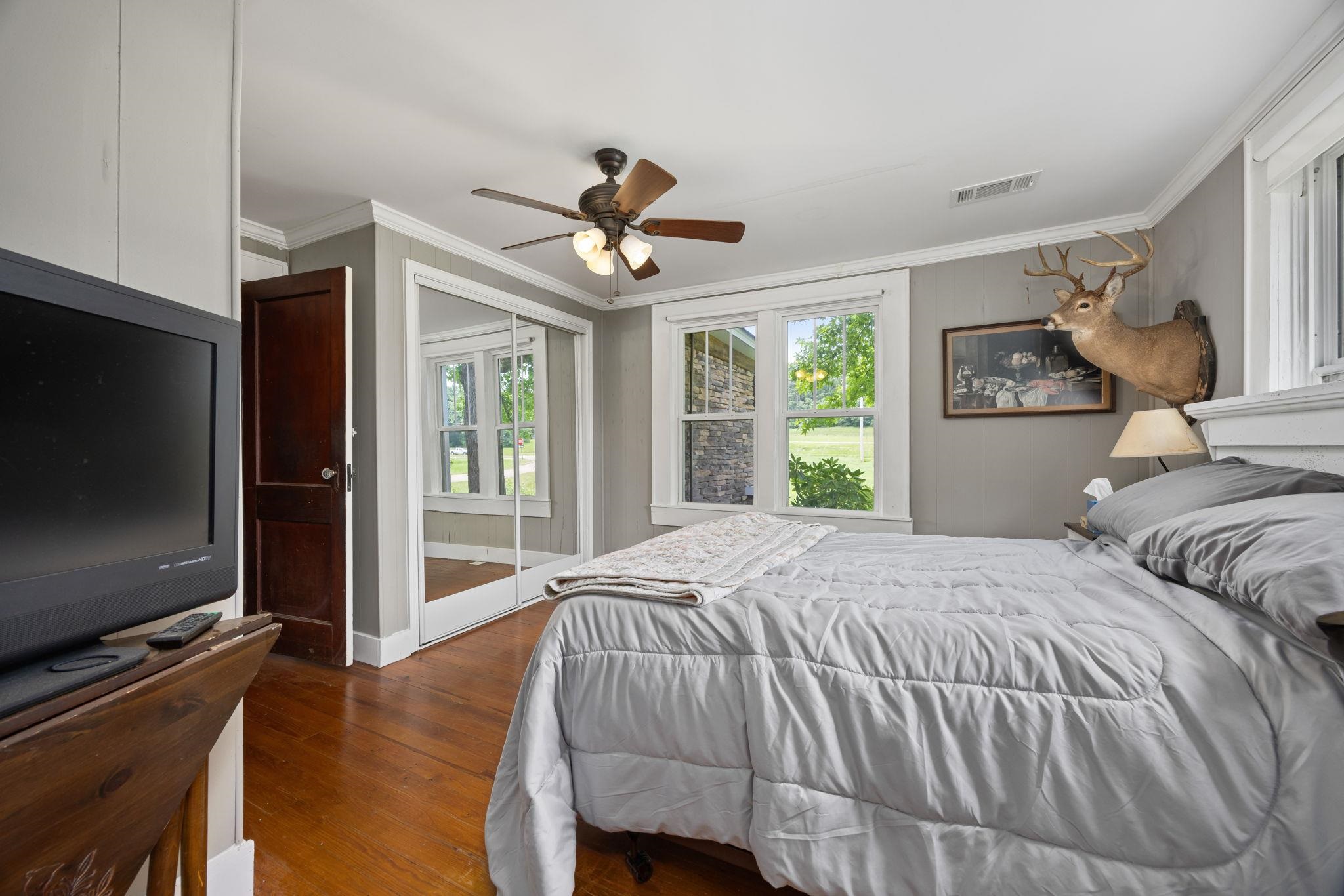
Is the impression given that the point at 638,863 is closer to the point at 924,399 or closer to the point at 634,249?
the point at 634,249

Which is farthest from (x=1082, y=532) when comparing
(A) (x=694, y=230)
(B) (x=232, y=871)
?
(B) (x=232, y=871)

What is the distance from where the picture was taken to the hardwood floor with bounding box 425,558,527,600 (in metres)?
3.21

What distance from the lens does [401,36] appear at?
5.68ft

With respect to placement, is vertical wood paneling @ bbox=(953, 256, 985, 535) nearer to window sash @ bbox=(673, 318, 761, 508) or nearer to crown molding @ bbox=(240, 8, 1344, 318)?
crown molding @ bbox=(240, 8, 1344, 318)

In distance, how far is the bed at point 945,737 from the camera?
3.01 ft

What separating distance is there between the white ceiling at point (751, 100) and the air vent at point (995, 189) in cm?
6

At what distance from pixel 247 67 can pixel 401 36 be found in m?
0.62

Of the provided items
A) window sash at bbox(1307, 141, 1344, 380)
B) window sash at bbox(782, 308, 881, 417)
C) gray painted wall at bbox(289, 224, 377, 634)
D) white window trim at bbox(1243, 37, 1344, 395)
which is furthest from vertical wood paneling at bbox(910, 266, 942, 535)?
gray painted wall at bbox(289, 224, 377, 634)

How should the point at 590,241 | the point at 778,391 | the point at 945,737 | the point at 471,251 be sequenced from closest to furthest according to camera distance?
the point at 945,737, the point at 590,241, the point at 471,251, the point at 778,391

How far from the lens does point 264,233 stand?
3.17 meters

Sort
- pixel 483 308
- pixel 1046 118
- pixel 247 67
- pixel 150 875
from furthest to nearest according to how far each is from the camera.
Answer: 1. pixel 483 308
2. pixel 1046 118
3. pixel 247 67
4. pixel 150 875

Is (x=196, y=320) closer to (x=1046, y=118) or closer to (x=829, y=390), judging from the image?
(x=1046, y=118)

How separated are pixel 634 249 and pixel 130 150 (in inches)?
62.0

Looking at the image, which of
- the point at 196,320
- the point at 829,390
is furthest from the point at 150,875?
the point at 829,390
